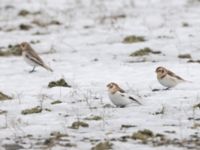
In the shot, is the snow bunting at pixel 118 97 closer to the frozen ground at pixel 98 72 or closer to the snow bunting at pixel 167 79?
the frozen ground at pixel 98 72

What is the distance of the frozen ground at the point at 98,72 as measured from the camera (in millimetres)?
7707

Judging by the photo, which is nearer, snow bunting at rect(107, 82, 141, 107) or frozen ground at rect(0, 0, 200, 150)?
frozen ground at rect(0, 0, 200, 150)

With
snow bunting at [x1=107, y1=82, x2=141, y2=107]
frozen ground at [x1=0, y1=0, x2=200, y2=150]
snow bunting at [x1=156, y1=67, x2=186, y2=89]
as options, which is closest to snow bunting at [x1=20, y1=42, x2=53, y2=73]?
frozen ground at [x1=0, y1=0, x2=200, y2=150]

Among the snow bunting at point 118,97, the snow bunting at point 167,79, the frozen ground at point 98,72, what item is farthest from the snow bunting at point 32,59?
the snow bunting at point 118,97

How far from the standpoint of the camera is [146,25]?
52.2ft

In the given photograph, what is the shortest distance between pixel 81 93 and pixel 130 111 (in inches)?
56.9

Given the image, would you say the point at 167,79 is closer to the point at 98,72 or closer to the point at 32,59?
the point at 98,72

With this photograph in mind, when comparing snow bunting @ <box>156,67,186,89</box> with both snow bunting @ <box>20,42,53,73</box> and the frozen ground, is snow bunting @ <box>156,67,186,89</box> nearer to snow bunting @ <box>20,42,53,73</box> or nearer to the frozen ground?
the frozen ground

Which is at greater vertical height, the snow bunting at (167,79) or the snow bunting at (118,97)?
the snow bunting at (167,79)

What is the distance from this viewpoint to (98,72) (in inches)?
459

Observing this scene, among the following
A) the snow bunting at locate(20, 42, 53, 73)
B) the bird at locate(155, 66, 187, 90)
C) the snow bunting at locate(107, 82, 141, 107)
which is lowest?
the snow bunting at locate(107, 82, 141, 107)

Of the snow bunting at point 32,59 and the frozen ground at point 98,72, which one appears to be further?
the snow bunting at point 32,59

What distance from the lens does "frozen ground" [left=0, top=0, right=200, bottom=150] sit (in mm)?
7707

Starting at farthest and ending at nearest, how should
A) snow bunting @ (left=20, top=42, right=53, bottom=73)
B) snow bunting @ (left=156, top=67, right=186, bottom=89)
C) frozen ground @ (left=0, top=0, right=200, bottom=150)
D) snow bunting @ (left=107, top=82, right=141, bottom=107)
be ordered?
snow bunting @ (left=20, top=42, right=53, bottom=73)
snow bunting @ (left=156, top=67, right=186, bottom=89)
snow bunting @ (left=107, top=82, right=141, bottom=107)
frozen ground @ (left=0, top=0, right=200, bottom=150)
